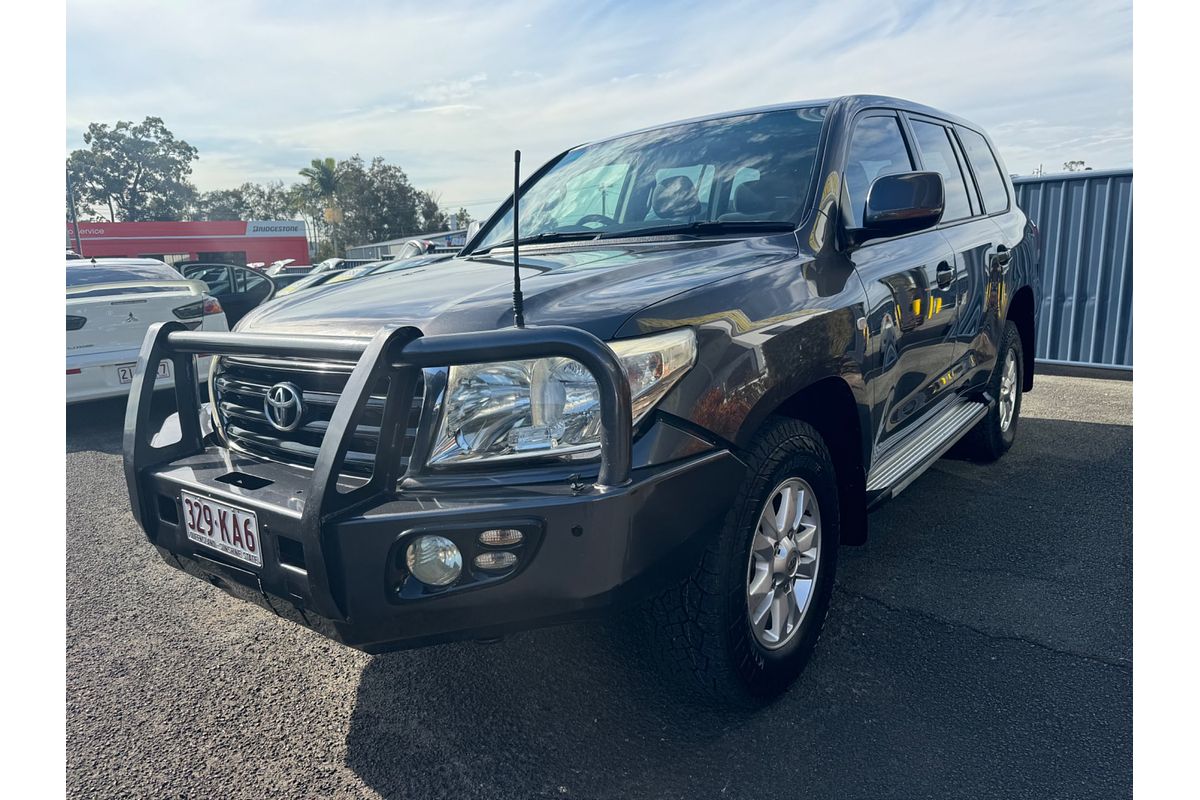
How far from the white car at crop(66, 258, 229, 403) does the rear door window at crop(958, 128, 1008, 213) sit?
17.2 feet

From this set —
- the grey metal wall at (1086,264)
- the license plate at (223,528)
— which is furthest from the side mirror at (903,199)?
the grey metal wall at (1086,264)

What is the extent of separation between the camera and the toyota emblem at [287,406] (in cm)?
217

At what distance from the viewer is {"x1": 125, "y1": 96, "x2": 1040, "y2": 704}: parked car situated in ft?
5.89

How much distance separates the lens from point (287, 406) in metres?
2.18

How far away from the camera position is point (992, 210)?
4.43 meters

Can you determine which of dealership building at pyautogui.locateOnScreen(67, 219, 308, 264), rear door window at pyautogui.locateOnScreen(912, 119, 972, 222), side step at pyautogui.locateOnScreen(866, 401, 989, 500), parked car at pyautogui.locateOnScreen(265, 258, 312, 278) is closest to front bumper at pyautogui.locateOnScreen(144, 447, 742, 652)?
side step at pyautogui.locateOnScreen(866, 401, 989, 500)

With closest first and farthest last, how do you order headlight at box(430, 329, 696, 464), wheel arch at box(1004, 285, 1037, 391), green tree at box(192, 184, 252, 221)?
headlight at box(430, 329, 696, 464) < wheel arch at box(1004, 285, 1037, 391) < green tree at box(192, 184, 252, 221)

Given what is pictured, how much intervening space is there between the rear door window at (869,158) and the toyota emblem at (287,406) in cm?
188

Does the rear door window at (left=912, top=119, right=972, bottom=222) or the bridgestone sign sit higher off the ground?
the bridgestone sign

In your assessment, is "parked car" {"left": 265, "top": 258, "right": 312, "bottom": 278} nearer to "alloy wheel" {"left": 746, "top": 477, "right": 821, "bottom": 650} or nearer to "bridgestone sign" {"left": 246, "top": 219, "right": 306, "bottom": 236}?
"alloy wheel" {"left": 746, "top": 477, "right": 821, "bottom": 650}

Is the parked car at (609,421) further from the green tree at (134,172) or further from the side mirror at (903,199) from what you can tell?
the green tree at (134,172)

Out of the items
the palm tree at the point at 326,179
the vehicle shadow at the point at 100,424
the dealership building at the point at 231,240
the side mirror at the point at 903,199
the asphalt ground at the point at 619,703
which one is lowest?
the asphalt ground at the point at 619,703

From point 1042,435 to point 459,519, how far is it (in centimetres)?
513

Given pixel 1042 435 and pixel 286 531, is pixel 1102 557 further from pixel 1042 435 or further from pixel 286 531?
pixel 286 531
